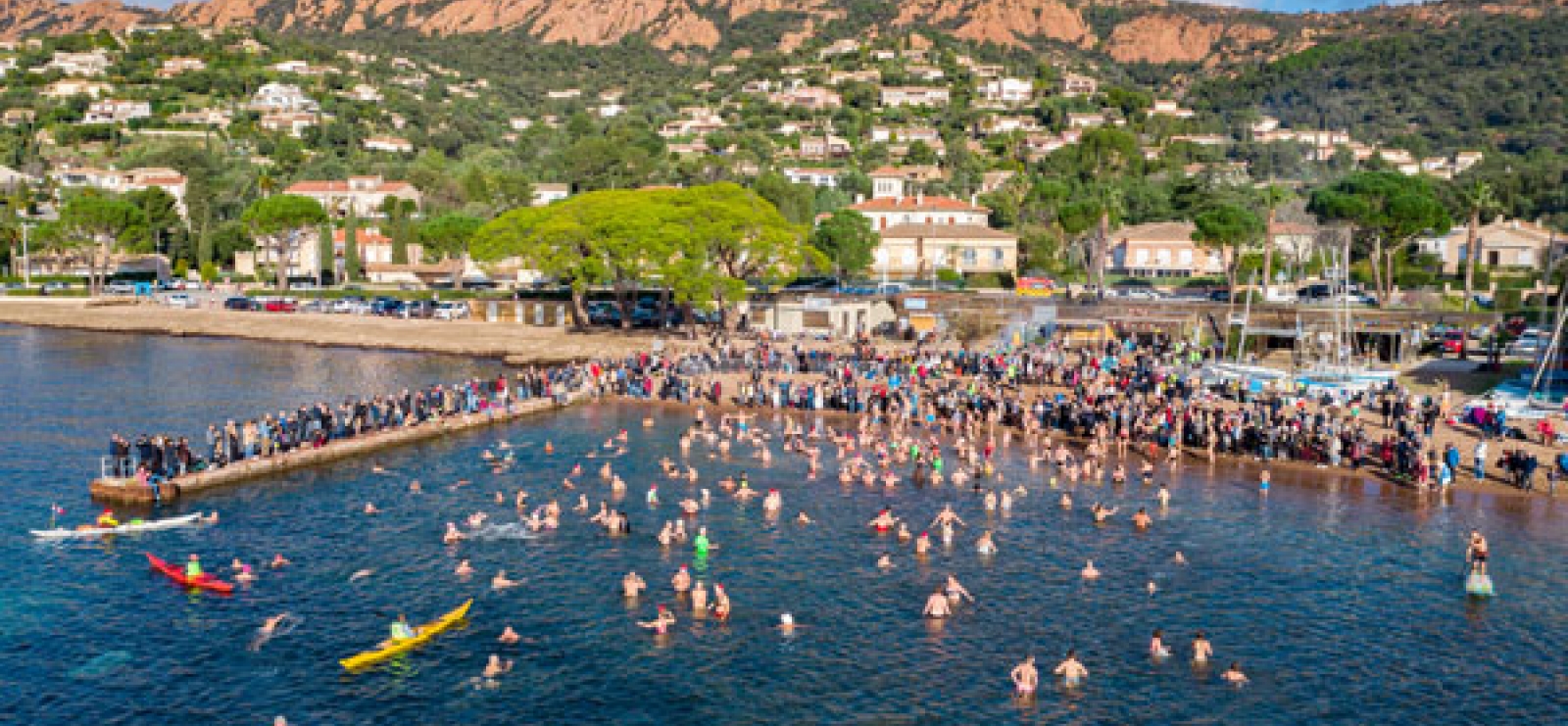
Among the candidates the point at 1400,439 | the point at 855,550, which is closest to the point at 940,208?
the point at 1400,439

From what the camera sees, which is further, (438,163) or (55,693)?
(438,163)

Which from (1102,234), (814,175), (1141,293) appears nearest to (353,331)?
(1102,234)

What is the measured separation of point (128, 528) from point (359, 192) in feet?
398

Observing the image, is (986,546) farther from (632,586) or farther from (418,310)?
(418,310)

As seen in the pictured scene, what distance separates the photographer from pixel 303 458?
40344mm

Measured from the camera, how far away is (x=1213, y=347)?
62.2 m

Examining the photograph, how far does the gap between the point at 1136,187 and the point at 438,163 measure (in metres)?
96.7

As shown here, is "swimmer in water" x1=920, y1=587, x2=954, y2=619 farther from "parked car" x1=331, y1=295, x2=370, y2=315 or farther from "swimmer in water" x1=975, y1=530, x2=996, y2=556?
"parked car" x1=331, y1=295, x2=370, y2=315

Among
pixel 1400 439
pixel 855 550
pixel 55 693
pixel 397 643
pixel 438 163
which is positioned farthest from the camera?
pixel 438 163

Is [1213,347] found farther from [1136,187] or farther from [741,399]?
[1136,187]

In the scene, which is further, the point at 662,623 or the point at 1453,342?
the point at 1453,342

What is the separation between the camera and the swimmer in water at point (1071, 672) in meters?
23.2

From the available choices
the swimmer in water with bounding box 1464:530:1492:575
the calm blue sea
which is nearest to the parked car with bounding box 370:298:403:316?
the calm blue sea

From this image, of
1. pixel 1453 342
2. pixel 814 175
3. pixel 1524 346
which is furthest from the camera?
pixel 814 175
